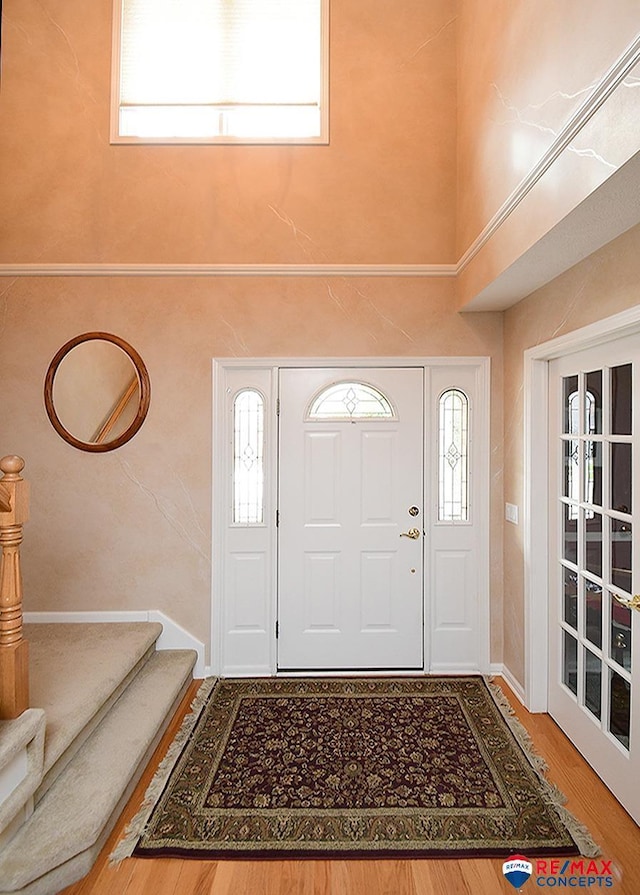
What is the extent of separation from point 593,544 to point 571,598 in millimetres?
387

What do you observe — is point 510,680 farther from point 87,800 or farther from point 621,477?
point 87,800

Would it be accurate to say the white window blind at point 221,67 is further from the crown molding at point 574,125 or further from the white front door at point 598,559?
the white front door at point 598,559

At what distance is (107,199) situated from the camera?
3.47 m

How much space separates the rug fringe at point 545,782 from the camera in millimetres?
2021

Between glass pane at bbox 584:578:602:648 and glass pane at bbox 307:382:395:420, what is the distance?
4.96 ft

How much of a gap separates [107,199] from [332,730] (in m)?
3.32

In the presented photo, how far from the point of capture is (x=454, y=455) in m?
3.57

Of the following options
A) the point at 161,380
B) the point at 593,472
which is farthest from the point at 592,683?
the point at 161,380

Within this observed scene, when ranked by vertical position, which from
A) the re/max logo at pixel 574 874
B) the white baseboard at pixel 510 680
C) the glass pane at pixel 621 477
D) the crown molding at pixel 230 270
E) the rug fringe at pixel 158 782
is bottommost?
the re/max logo at pixel 574 874

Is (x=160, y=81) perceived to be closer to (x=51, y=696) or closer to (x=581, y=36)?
(x=581, y=36)

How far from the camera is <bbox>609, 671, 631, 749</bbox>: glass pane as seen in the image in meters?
2.26

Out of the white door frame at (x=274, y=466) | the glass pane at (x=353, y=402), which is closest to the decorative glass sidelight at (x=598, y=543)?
the white door frame at (x=274, y=466)

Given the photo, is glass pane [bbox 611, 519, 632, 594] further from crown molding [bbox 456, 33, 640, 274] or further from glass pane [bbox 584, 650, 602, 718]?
crown molding [bbox 456, 33, 640, 274]

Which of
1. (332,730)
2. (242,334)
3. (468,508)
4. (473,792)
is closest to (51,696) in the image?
(332,730)
